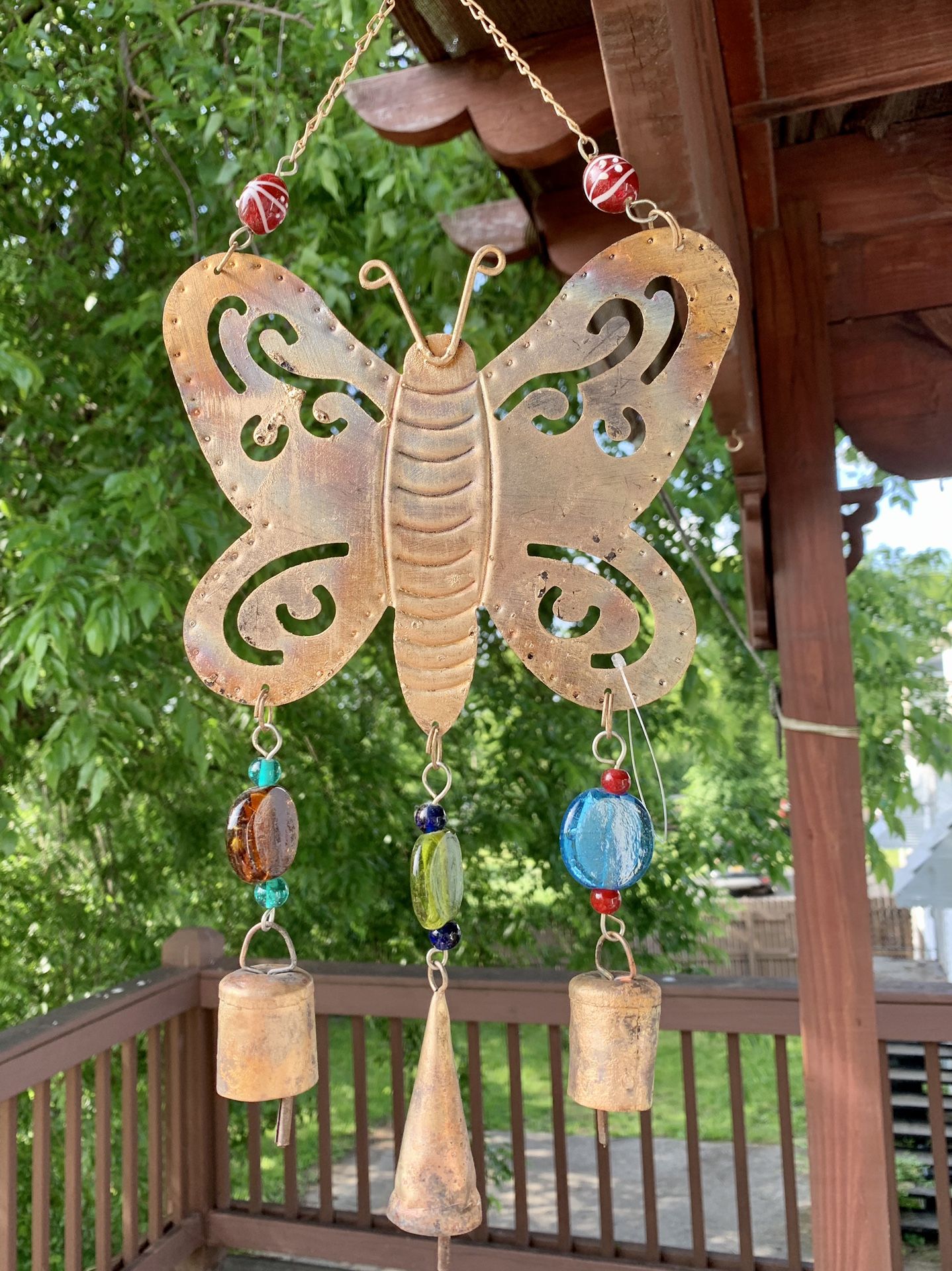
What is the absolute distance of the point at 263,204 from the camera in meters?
0.86

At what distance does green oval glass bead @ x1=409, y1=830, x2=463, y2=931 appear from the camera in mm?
800

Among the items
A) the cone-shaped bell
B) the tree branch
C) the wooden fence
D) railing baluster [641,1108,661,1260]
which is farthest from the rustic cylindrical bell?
the wooden fence

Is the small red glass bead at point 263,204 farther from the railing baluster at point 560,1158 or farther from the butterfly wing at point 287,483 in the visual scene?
the railing baluster at point 560,1158

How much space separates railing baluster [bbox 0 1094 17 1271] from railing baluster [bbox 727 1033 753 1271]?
119 centimetres

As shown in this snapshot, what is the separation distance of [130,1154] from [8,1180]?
13.3 inches

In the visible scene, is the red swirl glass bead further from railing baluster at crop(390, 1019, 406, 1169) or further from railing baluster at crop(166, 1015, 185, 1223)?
railing baluster at crop(166, 1015, 185, 1223)

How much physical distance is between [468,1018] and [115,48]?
237 cm

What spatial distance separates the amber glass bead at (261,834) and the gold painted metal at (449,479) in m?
0.09

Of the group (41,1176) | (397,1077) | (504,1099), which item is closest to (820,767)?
(397,1077)

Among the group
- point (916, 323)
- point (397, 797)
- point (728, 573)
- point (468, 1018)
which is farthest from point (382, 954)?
point (916, 323)

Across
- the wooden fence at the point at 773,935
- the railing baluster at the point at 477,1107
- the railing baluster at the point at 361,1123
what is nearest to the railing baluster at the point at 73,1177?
the railing baluster at the point at 361,1123

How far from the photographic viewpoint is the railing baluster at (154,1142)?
1.89 meters

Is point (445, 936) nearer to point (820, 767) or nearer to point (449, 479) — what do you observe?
point (449, 479)

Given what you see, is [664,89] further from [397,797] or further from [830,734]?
[397,797]
